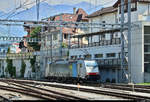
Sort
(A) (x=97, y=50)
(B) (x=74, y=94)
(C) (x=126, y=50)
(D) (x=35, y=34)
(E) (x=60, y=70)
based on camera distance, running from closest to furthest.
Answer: (B) (x=74, y=94)
(C) (x=126, y=50)
(E) (x=60, y=70)
(A) (x=97, y=50)
(D) (x=35, y=34)

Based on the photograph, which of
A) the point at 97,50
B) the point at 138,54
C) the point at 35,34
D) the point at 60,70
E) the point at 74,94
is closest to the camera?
the point at 74,94

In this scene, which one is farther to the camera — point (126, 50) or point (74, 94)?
point (126, 50)

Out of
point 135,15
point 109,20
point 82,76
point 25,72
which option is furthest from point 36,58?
point 82,76

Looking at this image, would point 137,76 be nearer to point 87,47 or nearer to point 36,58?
point 87,47

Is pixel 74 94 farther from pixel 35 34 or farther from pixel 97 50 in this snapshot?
pixel 35 34

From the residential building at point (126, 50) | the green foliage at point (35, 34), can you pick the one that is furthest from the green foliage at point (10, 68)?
the residential building at point (126, 50)

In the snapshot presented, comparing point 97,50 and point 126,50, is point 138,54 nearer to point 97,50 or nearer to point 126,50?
point 126,50

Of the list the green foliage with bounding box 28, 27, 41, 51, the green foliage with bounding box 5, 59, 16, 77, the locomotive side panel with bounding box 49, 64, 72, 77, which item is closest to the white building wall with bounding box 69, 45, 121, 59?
the locomotive side panel with bounding box 49, 64, 72, 77

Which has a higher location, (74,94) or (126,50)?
(126,50)

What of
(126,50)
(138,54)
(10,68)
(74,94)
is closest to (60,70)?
(126,50)

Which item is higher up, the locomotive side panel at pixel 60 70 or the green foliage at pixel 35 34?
the green foliage at pixel 35 34

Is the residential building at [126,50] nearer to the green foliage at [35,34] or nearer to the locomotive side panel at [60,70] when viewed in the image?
the locomotive side panel at [60,70]

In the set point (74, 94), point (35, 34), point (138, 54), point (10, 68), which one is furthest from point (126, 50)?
point (10, 68)

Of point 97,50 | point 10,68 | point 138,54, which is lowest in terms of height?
point 10,68
